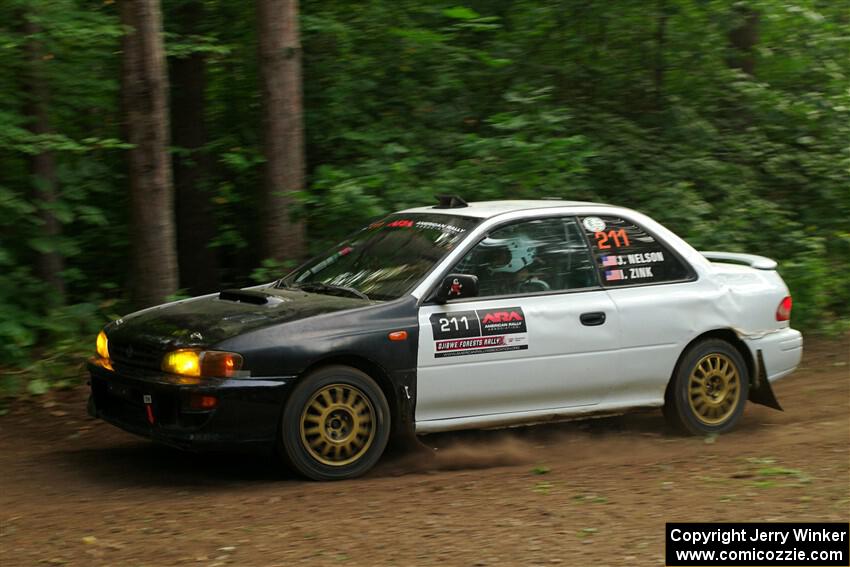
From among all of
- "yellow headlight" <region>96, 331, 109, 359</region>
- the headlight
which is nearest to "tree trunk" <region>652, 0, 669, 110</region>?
"yellow headlight" <region>96, 331, 109, 359</region>

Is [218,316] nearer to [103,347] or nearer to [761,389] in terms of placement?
[103,347]

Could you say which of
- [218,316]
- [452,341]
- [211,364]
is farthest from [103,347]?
[452,341]

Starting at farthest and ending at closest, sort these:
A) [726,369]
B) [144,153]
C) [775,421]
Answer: [144,153]
[775,421]
[726,369]

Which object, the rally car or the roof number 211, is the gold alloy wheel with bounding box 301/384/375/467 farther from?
the roof number 211

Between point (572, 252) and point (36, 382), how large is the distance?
4.49m

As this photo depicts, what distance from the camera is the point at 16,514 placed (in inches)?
239

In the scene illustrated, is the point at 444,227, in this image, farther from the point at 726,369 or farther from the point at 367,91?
the point at 367,91

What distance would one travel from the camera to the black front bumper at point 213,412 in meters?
6.44

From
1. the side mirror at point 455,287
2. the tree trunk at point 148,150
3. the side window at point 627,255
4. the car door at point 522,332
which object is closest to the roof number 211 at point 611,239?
the side window at point 627,255

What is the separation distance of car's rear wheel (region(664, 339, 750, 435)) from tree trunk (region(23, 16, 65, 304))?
5.54 metres

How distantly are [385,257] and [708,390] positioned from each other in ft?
8.32

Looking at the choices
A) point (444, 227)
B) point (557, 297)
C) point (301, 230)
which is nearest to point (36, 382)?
point (301, 230)

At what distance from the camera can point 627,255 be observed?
7.89 meters

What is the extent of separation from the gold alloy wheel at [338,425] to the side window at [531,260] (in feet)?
3.63
